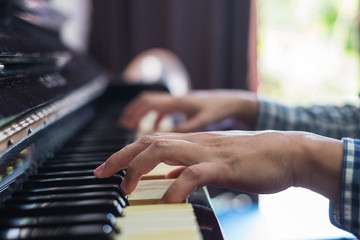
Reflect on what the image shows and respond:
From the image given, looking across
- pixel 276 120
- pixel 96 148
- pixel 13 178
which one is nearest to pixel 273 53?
pixel 276 120

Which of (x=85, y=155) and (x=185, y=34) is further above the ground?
(x=185, y=34)

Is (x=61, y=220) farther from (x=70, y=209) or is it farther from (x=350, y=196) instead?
(x=350, y=196)

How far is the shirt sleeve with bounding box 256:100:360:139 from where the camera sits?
111cm

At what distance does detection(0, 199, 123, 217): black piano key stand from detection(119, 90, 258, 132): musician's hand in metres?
0.61

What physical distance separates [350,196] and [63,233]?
0.43m

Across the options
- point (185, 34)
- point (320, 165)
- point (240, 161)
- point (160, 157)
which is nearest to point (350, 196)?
point (320, 165)

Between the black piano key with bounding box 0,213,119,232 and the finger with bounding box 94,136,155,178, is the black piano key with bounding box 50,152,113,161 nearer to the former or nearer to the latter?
the finger with bounding box 94,136,155,178

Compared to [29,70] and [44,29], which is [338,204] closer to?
[29,70]

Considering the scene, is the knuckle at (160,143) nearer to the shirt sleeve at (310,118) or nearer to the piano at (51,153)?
the piano at (51,153)

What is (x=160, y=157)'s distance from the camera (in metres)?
0.53

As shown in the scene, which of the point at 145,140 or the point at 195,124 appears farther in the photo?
the point at 195,124

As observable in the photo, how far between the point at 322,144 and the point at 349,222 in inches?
5.1

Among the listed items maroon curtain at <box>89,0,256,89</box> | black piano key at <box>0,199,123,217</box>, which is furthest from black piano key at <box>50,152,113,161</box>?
maroon curtain at <box>89,0,256,89</box>

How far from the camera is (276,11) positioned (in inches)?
131
